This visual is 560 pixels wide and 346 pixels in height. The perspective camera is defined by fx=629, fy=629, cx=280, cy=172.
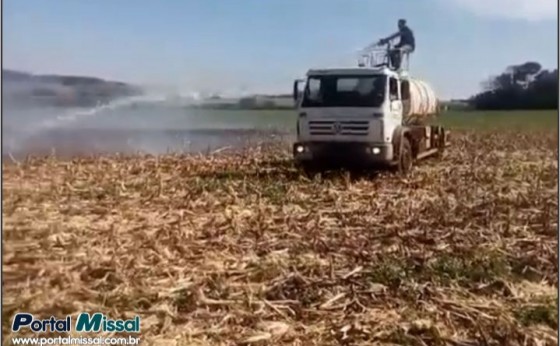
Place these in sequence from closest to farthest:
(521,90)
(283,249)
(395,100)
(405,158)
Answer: (521,90) → (283,249) → (405,158) → (395,100)

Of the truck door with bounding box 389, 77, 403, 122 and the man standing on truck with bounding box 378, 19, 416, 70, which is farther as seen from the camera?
the truck door with bounding box 389, 77, 403, 122

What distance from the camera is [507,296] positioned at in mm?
2996

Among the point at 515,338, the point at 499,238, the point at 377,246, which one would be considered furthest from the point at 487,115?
the point at 515,338

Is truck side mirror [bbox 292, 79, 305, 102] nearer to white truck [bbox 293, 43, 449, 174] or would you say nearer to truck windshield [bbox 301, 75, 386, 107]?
white truck [bbox 293, 43, 449, 174]

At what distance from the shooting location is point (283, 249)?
333cm

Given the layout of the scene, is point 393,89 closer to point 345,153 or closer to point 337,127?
point 337,127

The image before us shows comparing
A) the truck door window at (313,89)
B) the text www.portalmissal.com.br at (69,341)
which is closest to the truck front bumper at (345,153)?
the truck door window at (313,89)

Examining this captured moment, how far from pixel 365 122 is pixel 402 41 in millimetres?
1552

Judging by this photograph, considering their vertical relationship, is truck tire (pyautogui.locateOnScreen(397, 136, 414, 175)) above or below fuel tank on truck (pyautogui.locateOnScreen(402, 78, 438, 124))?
below

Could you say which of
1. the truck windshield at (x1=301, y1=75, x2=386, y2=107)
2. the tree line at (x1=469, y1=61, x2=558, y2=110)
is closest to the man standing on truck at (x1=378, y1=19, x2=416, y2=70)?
the tree line at (x1=469, y1=61, x2=558, y2=110)

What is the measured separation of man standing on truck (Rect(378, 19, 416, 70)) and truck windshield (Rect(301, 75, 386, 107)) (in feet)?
2.79

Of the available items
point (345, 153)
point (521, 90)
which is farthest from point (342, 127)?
point (521, 90)

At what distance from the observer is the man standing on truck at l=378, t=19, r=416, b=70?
10.0 ft

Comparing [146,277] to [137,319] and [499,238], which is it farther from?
[499,238]
